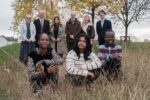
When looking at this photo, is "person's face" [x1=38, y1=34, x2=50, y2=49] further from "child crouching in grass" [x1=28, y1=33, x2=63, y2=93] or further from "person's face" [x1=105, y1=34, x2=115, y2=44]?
"person's face" [x1=105, y1=34, x2=115, y2=44]

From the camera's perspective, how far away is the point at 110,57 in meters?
11.4

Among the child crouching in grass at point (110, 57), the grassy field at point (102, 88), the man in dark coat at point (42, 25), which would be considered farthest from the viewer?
the man in dark coat at point (42, 25)

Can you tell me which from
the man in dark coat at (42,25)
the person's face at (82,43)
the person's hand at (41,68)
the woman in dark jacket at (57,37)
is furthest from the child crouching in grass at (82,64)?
the woman in dark jacket at (57,37)

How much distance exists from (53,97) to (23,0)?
23.0m

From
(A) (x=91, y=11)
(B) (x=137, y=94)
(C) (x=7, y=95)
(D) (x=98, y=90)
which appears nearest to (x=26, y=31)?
(C) (x=7, y=95)

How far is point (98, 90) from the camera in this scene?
979 cm

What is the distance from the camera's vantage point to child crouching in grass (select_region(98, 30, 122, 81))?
11221 millimetres

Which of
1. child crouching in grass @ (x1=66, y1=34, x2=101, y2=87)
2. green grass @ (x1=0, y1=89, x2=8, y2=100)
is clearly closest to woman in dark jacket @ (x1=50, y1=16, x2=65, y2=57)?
green grass @ (x1=0, y1=89, x2=8, y2=100)

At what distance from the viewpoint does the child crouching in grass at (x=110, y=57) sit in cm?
1122

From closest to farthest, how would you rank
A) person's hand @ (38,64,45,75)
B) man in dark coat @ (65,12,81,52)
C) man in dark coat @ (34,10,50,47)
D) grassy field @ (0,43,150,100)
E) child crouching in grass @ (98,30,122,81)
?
1. grassy field @ (0,43,150,100)
2. person's hand @ (38,64,45,75)
3. child crouching in grass @ (98,30,122,81)
4. man in dark coat @ (34,10,50,47)
5. man in dark coat @ (65,12,81,52)

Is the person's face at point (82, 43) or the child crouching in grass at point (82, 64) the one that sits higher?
the person's face at point (82, 43)

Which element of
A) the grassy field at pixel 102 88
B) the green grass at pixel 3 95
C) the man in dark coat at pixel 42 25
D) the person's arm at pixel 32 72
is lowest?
the green grass at pixel 3 95

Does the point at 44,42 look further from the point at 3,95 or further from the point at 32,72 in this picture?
the point at 3,95

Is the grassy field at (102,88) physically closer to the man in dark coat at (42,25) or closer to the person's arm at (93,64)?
the person's arm at (93,64)
